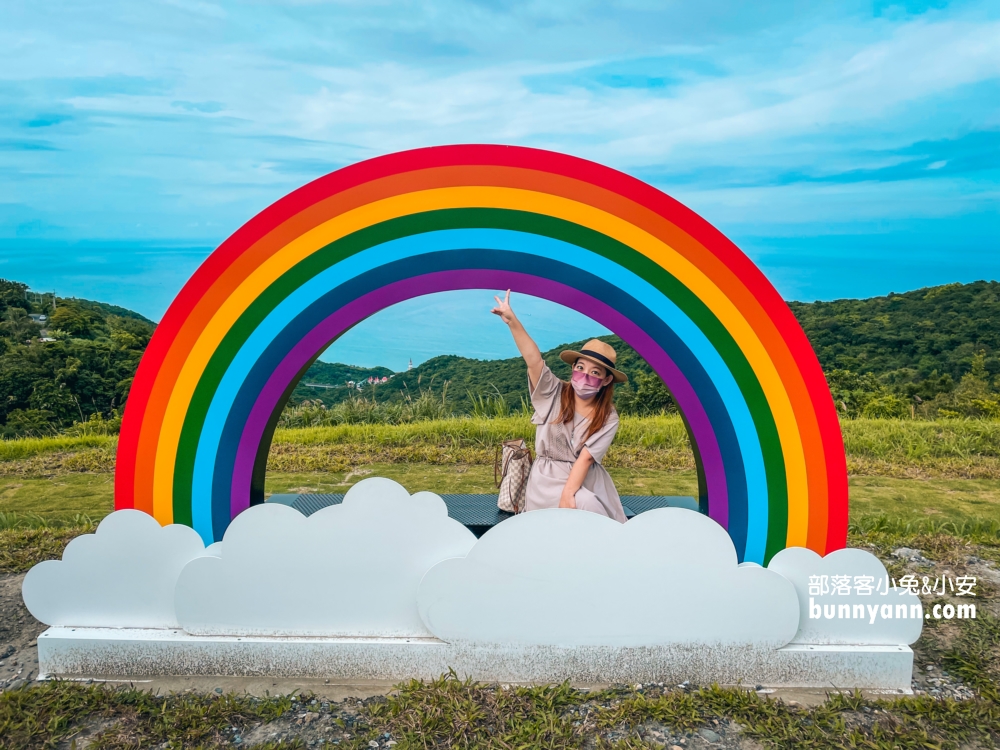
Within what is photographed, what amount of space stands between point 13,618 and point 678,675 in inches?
149

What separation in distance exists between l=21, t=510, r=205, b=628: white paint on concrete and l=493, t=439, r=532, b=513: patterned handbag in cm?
196

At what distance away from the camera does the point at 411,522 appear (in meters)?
3.37

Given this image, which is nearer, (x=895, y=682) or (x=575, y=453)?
(x=895, y=682)

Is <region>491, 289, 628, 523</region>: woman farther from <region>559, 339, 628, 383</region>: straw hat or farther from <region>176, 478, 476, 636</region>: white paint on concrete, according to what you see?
<region>176, 478, 476, 636</region>: white paint on concrete

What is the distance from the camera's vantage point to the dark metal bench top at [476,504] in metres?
4.55

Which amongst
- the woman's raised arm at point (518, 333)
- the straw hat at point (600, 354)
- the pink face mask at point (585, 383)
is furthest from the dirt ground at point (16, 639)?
the straw hat at point (600, 354)

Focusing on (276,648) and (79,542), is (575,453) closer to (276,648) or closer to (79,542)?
(276,648)

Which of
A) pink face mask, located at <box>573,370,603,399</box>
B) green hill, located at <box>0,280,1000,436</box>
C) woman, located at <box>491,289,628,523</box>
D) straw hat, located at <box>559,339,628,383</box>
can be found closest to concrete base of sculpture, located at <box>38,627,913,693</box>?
woman, located at <box>491,289,628,523</box>

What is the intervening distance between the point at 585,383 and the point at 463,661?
1.59 meters

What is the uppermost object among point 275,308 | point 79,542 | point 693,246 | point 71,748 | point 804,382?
point 693,246

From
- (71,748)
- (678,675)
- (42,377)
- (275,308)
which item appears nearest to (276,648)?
(71,748)

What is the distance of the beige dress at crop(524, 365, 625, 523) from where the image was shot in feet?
12.8

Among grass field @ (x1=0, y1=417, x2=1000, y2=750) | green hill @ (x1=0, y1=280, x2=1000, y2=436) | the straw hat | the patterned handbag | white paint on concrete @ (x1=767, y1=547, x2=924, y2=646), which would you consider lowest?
grass field @ (x1=0, y1=417, x2=1000, y2=750)

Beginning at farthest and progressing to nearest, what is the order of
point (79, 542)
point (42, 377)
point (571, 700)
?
point (42, 377)
point (79, 542)
point (571, 700)
